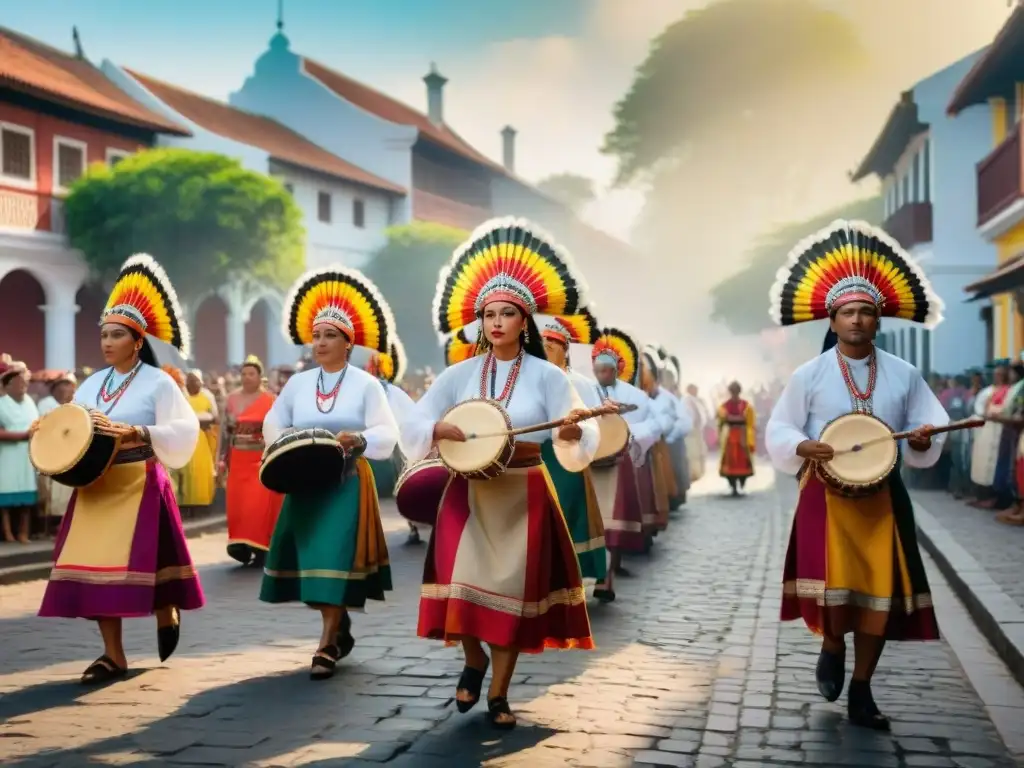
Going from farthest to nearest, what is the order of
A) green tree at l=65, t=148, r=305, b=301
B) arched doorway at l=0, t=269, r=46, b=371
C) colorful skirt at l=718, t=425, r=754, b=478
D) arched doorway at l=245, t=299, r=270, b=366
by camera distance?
arched doorway at l=245, t=299, r=270, b=366 < arched doorway at l=0, t=269, r=46, b=371 < green tree at l=65, t=148, r=305, b=301 < colorful skirt at l=718, t=425, r=754, b=478

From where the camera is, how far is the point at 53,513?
583 inches

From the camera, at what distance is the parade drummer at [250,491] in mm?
12680

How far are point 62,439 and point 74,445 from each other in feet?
0.34

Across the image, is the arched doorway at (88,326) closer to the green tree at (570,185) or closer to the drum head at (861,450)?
the drum head at (861,450)

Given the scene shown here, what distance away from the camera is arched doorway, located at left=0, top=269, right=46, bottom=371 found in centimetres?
3372

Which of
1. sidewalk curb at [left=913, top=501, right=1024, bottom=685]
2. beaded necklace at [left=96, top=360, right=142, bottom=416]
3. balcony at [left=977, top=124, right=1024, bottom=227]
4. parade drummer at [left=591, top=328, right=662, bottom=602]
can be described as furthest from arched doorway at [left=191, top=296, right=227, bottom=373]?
beaded necklace at [left=96, top=360, right=142, bottom=416]

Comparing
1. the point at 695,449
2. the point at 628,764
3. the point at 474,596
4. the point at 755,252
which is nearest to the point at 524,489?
the point at 474,596

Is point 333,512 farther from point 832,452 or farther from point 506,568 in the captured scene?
point 832,452

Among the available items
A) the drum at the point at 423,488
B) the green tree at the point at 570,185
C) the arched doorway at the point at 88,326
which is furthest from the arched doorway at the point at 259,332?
the green tree at the point at 570,185

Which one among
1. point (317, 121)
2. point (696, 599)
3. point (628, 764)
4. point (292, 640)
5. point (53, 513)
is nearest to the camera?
point (628, 764)

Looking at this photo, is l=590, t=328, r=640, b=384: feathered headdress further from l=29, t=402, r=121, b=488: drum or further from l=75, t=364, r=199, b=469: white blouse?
l=29, t=402, r=121, b=488: drum

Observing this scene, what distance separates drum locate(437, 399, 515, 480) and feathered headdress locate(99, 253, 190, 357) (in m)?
2.22

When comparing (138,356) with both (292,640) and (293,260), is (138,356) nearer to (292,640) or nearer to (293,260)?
(292,640)

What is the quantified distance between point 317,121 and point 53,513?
39.1 metres
